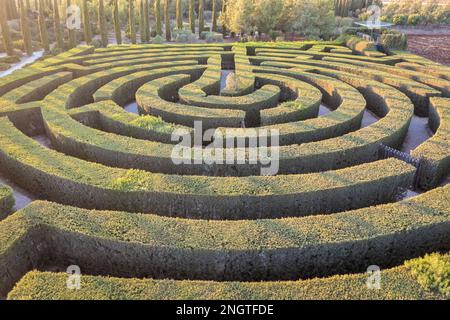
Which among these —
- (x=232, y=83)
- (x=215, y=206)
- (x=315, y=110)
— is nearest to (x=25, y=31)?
(x=232, y=83)

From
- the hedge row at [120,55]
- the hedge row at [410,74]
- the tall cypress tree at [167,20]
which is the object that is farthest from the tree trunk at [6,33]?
the hedge row at [410,74]

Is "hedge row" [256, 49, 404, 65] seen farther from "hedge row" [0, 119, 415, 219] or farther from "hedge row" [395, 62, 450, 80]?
"hedge row" [0, 119, 415, 219]

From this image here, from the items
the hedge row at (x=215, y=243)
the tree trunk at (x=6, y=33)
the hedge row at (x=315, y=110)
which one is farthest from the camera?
the tree trunk at (x=6, y=33)

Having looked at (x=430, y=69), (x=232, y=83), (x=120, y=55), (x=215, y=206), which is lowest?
(x=215, y=206)

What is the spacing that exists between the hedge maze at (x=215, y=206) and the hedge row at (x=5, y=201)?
1.3 inches

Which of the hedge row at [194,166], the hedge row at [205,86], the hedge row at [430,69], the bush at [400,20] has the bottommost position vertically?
the hedge row at [194,166]

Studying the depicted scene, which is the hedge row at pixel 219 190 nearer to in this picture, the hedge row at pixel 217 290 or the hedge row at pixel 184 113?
the hedge row at pixel 217 290

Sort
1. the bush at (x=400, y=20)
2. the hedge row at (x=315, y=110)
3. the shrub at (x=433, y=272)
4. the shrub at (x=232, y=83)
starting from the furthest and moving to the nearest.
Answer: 1. the bush at (x=400, y=20)
2. the shrub at (x=232, y=83)
3. the hedge row at (x=315, y=110)
4. the shrub at (x=433, y=272)

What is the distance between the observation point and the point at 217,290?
Result: 6.84 metres

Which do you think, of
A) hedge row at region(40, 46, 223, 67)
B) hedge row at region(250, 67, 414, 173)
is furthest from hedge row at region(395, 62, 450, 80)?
hedge row at region(40, 46, 223, 67)

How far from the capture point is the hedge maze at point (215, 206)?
7.19 meters

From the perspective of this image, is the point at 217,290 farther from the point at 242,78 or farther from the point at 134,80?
the point at 134,80

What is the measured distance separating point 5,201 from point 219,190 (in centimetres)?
555
